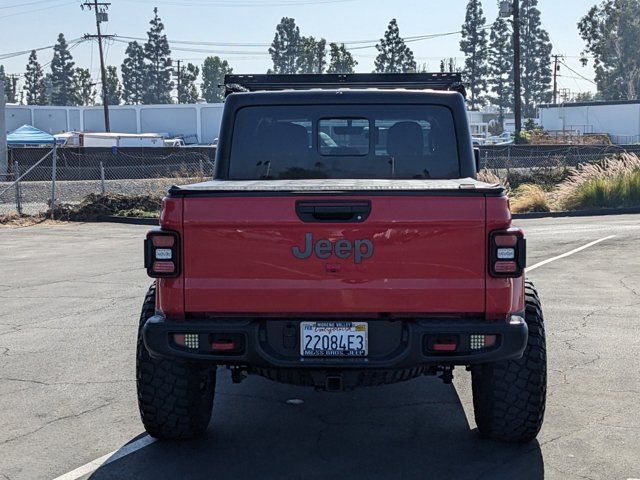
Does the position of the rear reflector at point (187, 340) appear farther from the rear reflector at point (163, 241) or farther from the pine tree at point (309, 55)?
the pine tree at point (309, 55)

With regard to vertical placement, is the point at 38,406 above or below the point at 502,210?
below

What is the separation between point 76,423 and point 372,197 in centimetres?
256

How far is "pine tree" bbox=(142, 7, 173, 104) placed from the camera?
469ft

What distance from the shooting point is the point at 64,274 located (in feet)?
43.7

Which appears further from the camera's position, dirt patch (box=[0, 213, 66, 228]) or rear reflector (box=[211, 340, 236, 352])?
dirt patch (box=[0, 213, 66, 228])

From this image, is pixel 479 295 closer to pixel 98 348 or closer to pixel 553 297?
pixel 98 348

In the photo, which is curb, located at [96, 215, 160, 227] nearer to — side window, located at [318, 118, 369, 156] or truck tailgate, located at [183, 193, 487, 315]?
side window, located at [318, 118, 369, 156]

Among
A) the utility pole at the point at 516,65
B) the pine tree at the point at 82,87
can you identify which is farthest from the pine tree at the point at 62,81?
the utility pole at the point at 516,65

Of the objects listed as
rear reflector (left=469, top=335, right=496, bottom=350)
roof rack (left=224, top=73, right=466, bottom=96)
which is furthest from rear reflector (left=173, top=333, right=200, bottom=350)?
roof rack (left=224, top=73, right=466, bottom=96)

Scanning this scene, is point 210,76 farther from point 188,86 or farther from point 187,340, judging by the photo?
point 187,340

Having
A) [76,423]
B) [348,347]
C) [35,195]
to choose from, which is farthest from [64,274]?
[35,195]

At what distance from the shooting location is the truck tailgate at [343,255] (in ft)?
15.5

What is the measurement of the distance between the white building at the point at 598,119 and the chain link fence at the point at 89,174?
Answer: 4821cm

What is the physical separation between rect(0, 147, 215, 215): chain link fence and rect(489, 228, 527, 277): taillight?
20831mm
